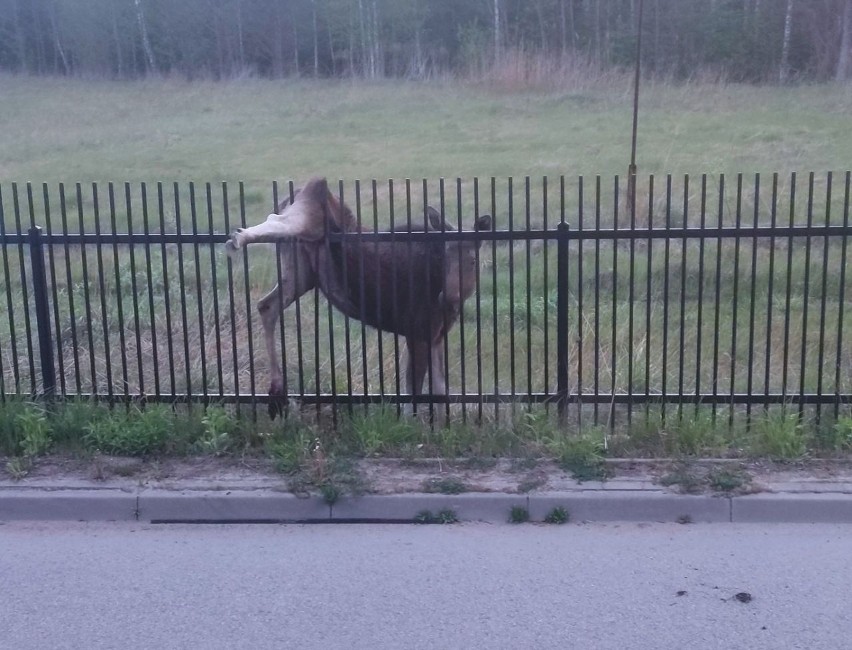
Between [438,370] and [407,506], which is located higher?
[438,370]

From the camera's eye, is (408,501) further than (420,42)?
No

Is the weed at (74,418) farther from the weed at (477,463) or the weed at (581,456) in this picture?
the weed at (581,456)

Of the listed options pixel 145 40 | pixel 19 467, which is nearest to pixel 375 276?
pixel 19 467

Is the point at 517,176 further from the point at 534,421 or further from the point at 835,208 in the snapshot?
the point at 534,421

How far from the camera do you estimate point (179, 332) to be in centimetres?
948

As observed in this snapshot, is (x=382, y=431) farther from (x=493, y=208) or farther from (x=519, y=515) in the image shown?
(x=493, y=208)

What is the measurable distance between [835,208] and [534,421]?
9.66m

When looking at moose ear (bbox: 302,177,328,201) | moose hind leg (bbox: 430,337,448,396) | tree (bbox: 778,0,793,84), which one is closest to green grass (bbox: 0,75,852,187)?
tree (bbox: 778,0,793,84)

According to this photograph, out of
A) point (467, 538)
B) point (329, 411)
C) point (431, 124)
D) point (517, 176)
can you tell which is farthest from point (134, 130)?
point (467, 538)

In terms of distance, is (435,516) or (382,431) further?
(382,431)

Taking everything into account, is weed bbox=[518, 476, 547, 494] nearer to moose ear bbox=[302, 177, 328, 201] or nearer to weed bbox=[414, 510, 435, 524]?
weed bbox=[414, 510, 435, 524]

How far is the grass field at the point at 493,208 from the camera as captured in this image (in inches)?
279

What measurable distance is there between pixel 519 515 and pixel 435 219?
1968 mm

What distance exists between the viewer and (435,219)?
6.52 m
